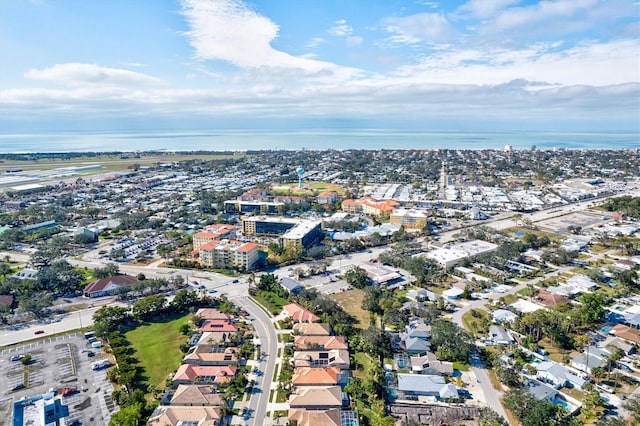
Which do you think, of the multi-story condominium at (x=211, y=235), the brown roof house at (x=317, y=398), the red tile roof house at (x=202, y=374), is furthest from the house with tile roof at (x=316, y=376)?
the multi-story condominium at (x=211, y=235)

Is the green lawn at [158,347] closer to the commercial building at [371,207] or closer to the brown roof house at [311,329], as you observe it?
the brown roof house at [311,329]

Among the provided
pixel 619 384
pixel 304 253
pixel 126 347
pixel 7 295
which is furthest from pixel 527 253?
pixel 7 295

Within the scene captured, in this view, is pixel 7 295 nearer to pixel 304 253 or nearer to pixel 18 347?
pixel 18 347

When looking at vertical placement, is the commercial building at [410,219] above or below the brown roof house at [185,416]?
above

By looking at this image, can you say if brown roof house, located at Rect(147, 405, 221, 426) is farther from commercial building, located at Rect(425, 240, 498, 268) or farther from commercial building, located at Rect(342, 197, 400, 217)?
commercial building, located at Rect(342, 197, 400, 217)

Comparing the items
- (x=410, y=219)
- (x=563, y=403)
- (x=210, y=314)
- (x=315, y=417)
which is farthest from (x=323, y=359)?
(x=410, y=219)

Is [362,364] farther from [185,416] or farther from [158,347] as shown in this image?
[158,347]
